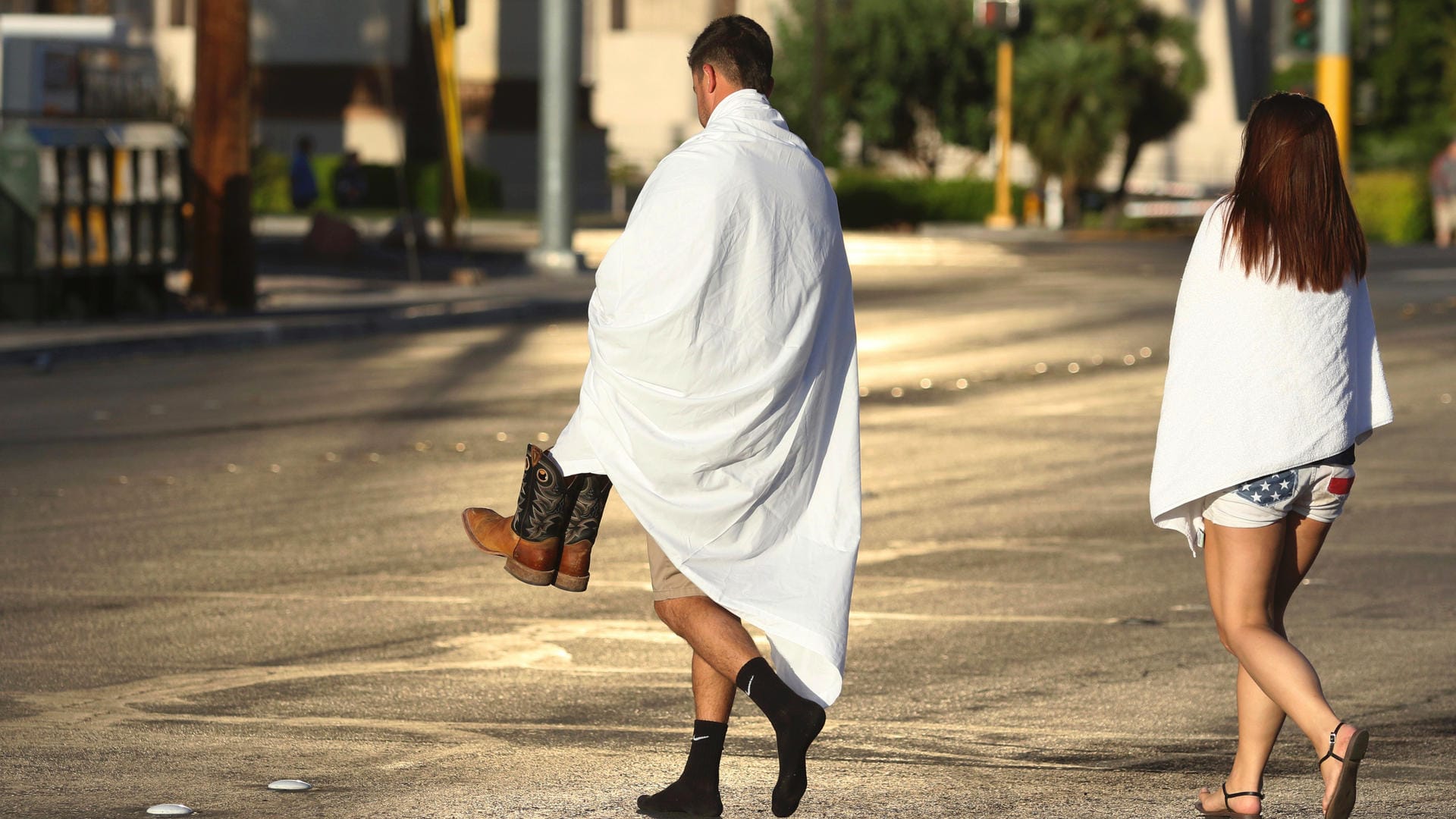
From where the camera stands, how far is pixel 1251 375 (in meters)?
5.27

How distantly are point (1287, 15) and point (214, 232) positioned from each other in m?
11.7

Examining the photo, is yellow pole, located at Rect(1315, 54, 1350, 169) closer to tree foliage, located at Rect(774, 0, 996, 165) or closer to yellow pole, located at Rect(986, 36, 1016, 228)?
yellow pole, located at Rect(986, 36, 1016, 228)

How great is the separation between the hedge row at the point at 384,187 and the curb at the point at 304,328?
21.7 m

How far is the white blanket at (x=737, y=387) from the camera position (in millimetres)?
5184

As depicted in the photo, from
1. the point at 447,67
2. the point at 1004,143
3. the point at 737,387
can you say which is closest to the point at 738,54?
the point at 737,387

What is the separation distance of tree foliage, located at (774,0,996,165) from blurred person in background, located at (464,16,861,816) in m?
46.4

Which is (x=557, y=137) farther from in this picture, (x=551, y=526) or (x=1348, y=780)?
(x=1348, y=780)

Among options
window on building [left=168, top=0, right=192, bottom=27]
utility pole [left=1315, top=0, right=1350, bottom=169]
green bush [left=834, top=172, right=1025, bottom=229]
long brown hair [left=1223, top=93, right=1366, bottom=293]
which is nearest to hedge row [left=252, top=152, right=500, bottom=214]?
green bush [left=834, top=172, right=1025, bottom=229]

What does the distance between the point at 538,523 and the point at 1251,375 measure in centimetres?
171

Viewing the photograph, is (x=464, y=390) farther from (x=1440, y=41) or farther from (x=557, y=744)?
(x=1440, y=41)

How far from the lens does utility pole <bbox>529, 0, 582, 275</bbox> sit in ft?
95.5

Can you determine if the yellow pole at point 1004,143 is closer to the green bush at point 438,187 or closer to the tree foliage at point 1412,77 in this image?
the green bush at point 438,187

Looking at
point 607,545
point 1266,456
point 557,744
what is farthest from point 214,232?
point 1266,456

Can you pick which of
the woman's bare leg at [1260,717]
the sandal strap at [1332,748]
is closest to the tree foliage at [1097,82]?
the woman's bare leg at [1260,717]
